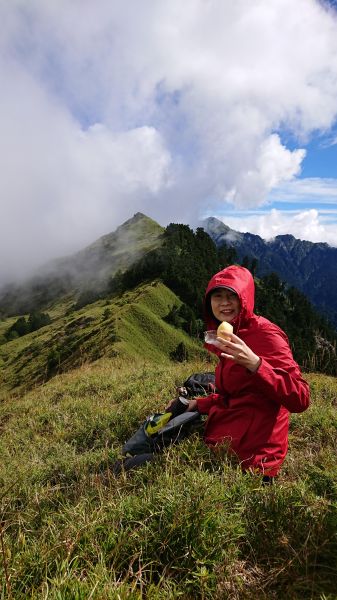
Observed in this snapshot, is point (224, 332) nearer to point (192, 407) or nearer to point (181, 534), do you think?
point (181, 534)

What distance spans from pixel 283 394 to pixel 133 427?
3.58m

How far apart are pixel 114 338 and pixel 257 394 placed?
58.3 m

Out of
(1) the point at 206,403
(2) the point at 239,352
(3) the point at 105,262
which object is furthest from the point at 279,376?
(3) the point at 105,262

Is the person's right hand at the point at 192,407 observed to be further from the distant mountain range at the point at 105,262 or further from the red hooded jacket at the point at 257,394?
the distant mountain range at the point at 105,262

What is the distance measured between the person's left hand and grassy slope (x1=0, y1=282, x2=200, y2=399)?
162 ft

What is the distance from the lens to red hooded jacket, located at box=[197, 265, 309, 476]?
379 cm

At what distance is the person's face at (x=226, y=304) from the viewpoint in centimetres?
429

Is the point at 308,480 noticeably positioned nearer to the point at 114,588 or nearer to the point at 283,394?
the point at 283,394

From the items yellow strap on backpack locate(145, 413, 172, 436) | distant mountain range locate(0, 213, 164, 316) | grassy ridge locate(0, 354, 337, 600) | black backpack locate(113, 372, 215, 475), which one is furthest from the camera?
distant mountain range locate(0, 213, 164, 316)

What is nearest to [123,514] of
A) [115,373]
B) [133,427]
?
[133,427]

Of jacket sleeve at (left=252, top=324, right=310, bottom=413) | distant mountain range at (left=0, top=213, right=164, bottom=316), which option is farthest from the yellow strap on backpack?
distant mountain range at (left=0, top=213, right=164, bottom=316)

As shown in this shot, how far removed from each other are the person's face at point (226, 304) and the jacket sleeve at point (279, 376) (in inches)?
15.1

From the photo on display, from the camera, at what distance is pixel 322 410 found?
6.34 m

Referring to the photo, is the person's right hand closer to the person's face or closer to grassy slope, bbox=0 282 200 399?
the person's face
